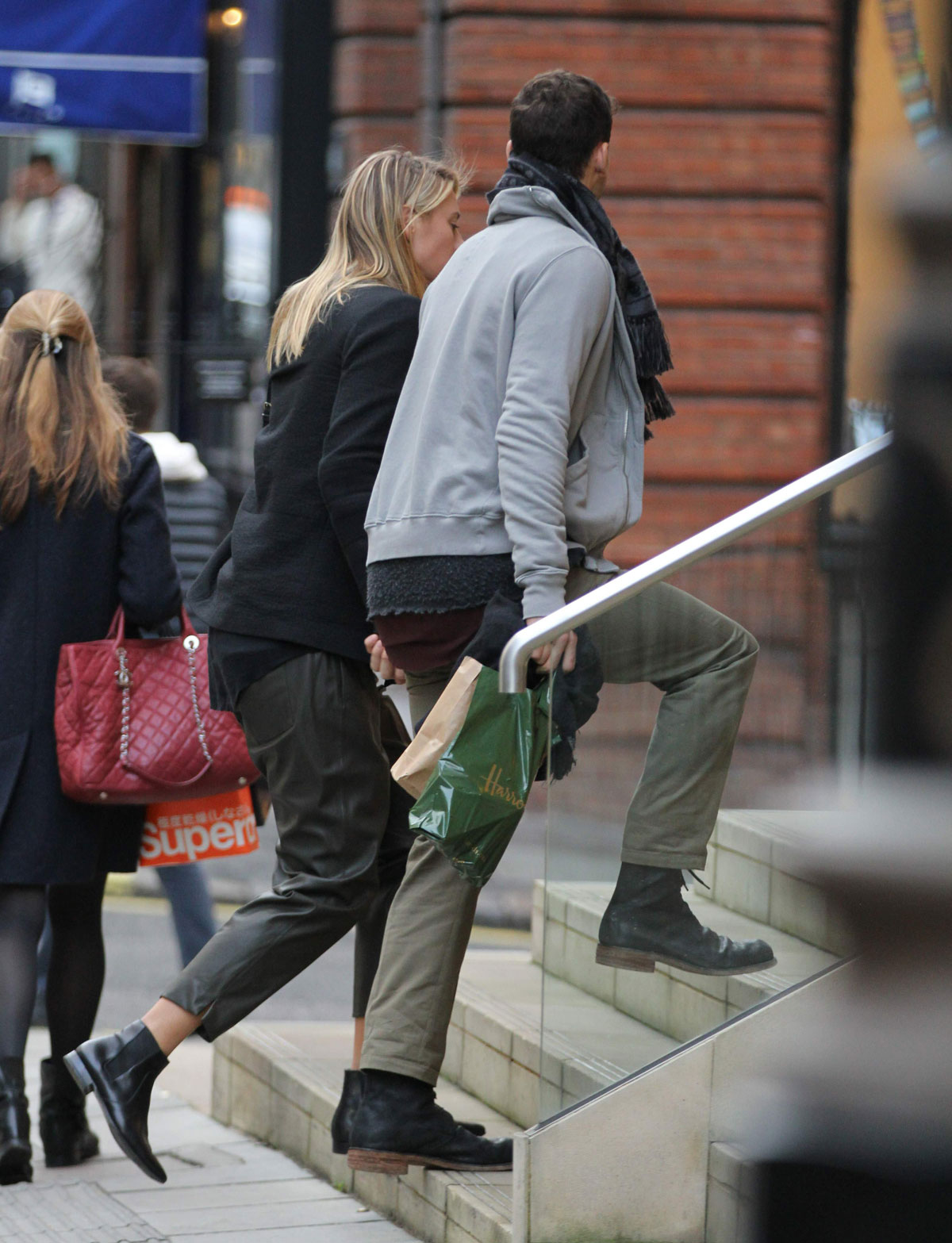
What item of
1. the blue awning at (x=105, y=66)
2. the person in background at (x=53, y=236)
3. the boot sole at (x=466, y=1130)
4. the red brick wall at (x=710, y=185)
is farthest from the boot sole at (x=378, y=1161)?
the person in background at (x=53, y=236)

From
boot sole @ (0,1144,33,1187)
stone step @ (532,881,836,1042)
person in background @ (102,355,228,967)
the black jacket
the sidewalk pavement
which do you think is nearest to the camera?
stone step @ (532,881,836,1042)

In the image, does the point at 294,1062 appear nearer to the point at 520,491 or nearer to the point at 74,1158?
the point at 74,1158

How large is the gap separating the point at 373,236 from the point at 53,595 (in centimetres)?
124

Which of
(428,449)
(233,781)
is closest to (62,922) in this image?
(233,781)

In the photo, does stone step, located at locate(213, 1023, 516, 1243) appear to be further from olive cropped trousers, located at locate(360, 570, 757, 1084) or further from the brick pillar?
the brick pillar

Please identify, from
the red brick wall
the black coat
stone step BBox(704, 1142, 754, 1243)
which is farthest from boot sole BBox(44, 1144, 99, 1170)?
the red brick wall

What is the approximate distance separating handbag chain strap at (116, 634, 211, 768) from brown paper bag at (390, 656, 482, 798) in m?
1.13

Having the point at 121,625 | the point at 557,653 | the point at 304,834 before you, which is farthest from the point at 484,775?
the point at 121,625

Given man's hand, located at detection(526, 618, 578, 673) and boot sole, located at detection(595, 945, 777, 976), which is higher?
man's hand, located at detection(526, 618, 578, 673)

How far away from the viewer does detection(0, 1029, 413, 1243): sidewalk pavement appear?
393cm

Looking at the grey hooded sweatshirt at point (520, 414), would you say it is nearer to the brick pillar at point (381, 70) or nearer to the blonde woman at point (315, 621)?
the blonde woman at point (315, 621)

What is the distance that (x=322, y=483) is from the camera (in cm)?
371

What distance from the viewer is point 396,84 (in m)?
9.86

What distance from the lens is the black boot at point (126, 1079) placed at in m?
3.67
